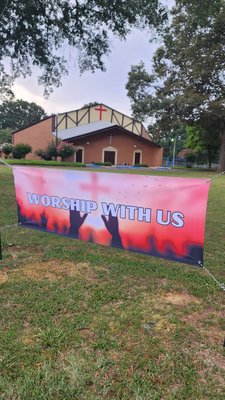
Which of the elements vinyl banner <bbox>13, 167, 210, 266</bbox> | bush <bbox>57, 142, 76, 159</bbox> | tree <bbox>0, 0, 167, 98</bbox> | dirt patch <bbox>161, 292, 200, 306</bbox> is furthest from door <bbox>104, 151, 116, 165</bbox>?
dirt patch <bbox>161, 292, 200, 306</bbox>

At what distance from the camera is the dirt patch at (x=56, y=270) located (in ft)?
11.3

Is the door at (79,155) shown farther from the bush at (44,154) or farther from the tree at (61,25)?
the tree at (61,25)

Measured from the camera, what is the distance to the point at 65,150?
109 ft

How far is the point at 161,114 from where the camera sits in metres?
29.2

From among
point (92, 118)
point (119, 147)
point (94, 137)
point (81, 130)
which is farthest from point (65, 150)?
point (92, 118)

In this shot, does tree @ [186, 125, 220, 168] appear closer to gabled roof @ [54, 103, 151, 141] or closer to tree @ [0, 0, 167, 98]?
gabled roof @ [54, 103, 151, 141]

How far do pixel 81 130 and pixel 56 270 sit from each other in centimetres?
3728

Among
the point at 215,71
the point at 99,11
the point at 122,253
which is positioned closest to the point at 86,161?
the point at 215,71

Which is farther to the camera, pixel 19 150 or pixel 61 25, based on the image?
pixel 19 150

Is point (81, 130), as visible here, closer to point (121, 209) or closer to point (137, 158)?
point (137, 158)

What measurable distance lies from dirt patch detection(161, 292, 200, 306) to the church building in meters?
33.3

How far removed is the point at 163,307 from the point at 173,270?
99 centimetres

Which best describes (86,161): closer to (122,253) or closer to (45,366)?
(122,253)


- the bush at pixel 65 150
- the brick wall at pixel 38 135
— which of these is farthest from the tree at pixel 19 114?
the bush at pixel 65 150
